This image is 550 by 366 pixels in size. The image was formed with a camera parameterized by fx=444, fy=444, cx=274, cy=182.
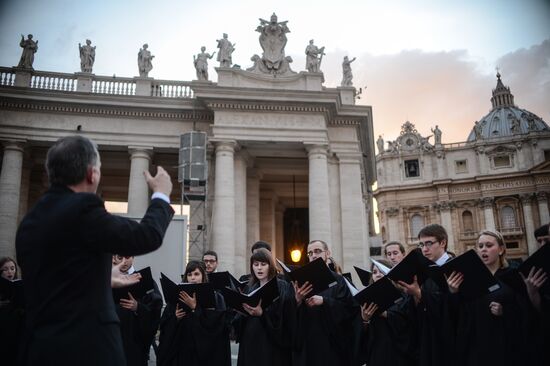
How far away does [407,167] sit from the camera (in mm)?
67375

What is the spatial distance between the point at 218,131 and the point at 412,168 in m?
52.8

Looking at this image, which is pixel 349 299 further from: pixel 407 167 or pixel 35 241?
pixel 407 167

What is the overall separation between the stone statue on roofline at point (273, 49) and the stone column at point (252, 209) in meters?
5.40

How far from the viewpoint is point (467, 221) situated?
62.3 metres

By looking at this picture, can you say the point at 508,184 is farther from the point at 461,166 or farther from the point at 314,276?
the point at 314,276

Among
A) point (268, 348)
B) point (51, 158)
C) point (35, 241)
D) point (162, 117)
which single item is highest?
point (162, 117)

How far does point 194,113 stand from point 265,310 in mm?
15924

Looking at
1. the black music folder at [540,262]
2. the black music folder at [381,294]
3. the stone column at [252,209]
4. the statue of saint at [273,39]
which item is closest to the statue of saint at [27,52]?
the statue of saint at [273,39]

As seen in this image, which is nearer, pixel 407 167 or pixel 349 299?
pixel 349 299

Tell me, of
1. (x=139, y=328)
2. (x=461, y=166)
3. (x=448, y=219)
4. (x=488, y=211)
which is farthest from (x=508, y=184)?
(x=139, y=328)

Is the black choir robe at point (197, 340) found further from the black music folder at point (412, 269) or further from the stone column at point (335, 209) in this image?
the stone column at point (335, 209)

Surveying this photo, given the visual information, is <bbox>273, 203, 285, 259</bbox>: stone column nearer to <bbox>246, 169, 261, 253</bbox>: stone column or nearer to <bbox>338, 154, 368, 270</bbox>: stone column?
<bbox>246, 169, 261, 253</bbox>: stone column

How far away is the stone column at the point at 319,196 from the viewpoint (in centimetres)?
1941

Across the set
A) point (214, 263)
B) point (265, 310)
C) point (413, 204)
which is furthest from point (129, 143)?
point (413, 204)
